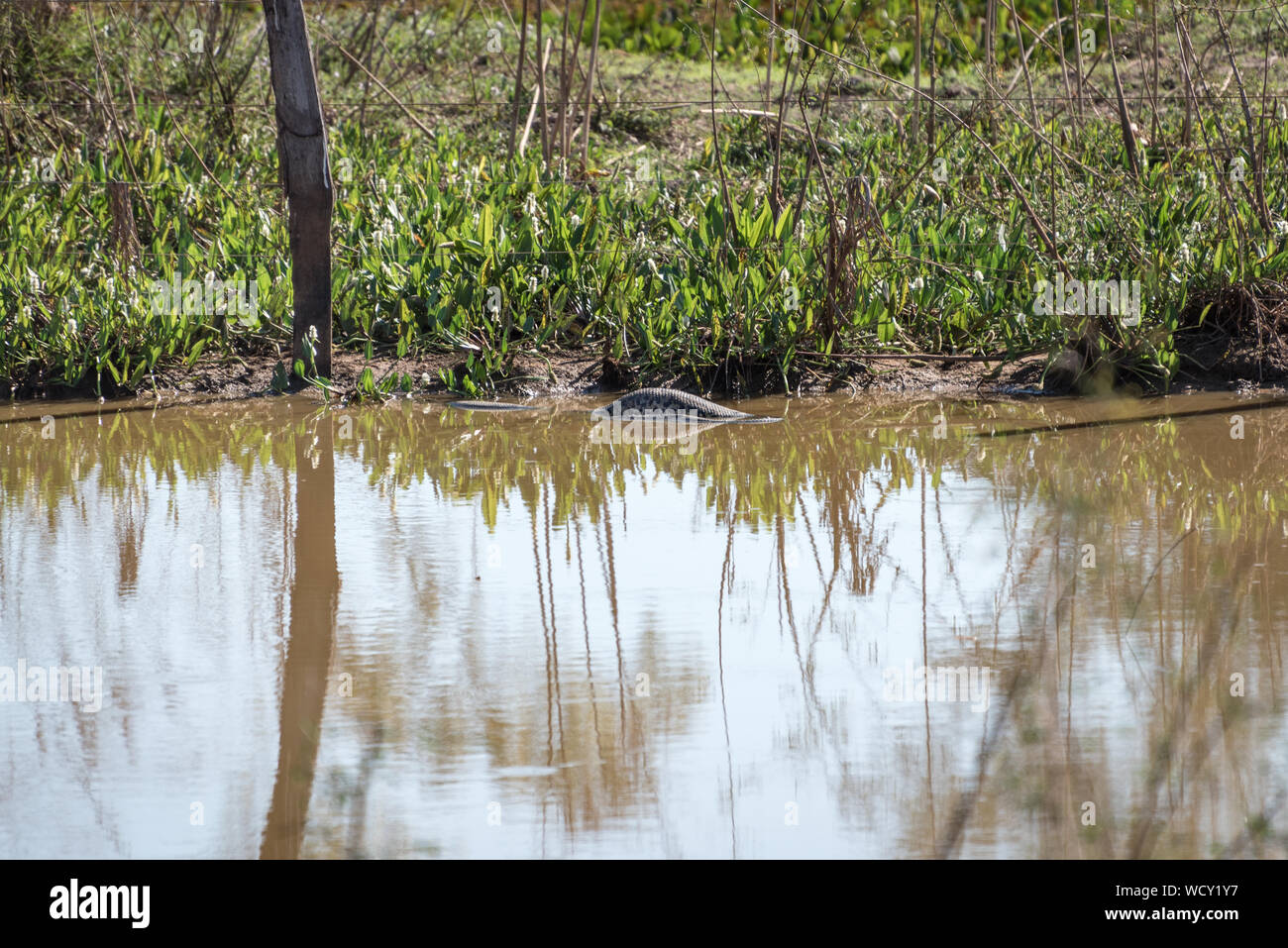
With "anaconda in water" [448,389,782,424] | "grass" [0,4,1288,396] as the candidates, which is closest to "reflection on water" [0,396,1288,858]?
"anaconda in water" [448,389,782,424]

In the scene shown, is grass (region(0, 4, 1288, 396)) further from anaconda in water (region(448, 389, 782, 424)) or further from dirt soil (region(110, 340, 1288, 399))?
anaconda in water (region(448, 389, 782, 424))

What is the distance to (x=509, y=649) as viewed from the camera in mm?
3348

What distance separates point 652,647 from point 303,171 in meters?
3.58

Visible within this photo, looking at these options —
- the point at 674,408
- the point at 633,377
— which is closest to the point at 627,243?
the point at 633,377

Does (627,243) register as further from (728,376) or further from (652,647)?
(652,647)

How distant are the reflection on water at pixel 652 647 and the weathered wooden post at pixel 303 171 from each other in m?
1.16

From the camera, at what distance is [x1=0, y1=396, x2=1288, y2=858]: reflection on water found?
8.31ft

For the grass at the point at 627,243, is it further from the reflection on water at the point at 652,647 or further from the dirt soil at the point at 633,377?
the reflection on water at the point at 652,647

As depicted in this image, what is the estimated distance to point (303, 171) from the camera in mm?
6141

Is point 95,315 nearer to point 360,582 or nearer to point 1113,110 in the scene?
point 360,582

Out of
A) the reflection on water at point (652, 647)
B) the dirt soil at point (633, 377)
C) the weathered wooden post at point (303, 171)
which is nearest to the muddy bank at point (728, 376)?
the dirt soil at point (633, 377)
